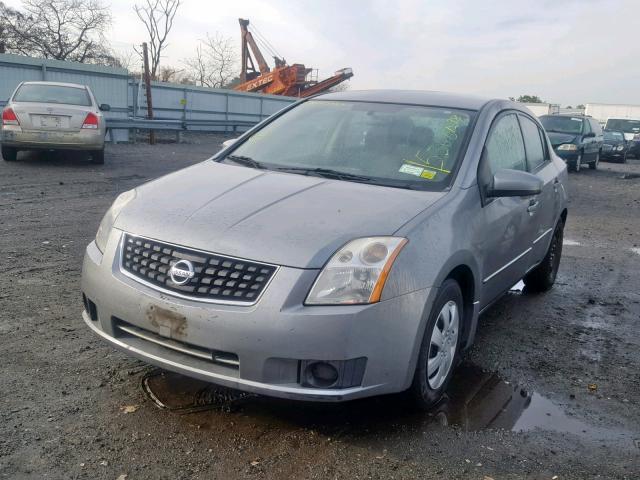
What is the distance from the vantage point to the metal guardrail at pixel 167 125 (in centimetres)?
1688

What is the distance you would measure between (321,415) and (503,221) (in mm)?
1720

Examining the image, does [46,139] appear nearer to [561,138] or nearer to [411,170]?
[411,170]

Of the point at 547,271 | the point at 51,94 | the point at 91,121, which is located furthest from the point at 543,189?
the point at 51,94

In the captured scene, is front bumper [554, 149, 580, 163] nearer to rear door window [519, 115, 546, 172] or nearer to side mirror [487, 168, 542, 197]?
rear door window [519, 115, 546, 172]

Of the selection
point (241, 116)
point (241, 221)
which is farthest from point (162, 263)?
point (241, 116)

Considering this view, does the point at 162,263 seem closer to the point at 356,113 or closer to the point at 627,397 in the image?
the point at 356,113

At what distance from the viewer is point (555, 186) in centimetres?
553

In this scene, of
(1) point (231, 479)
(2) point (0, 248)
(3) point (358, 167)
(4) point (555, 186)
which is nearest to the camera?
(1) point (231, 479)

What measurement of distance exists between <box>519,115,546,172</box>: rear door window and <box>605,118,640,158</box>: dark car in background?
26.8 metres

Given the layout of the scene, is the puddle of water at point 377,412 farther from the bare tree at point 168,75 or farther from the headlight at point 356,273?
the bare tree at point 168,75

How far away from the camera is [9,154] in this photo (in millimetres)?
11984

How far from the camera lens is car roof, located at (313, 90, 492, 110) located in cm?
441

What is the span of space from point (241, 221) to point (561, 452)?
1.86 meters

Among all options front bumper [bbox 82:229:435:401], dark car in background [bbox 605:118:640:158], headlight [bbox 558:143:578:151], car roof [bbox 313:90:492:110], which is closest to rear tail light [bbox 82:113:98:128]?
car roof [bbox 313:90:492:110]
